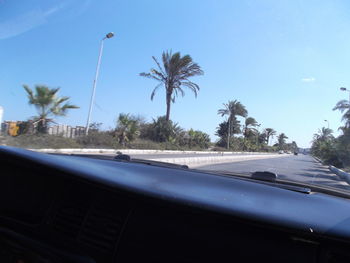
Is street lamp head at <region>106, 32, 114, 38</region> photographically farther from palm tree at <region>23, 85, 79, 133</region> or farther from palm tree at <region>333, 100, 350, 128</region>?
palm tree at <region>333, 100, 350, 128</region>

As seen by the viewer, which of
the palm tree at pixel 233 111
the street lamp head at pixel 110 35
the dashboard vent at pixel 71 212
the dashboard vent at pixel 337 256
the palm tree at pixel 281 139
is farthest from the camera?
the palm tree at pixel 281 139

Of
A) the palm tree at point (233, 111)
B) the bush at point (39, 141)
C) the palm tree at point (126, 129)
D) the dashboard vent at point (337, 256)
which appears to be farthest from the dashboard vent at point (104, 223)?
the palm tree at point (233, 111)

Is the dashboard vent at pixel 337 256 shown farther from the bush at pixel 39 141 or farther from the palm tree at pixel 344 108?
the palm tree at pixel 344 108

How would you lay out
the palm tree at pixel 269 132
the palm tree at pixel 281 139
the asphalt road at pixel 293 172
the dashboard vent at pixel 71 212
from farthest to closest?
the palm tree at pixel 281 139, the palm tree at pixel 269 132, the asphalt road at pixel 293 172, the dashboard vent at pixel 71 212

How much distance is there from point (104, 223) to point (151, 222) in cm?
26

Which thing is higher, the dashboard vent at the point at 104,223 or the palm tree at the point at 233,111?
the palm tree at the point at 233,111

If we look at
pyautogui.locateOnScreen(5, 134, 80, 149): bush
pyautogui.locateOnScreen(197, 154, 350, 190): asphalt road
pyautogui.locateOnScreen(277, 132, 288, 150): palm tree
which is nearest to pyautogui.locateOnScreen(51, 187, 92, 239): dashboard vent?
pyautogui.locateOnScreen(197, 154, 350, 190): asphalt road

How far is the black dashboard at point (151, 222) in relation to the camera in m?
0.99

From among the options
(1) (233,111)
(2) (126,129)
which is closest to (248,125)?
(1) (233,111)

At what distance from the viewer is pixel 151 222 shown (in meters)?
1.21

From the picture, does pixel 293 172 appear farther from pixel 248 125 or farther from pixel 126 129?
pixel 248 125

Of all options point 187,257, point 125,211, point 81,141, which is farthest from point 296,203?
point 81,141

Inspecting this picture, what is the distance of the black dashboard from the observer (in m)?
0.99

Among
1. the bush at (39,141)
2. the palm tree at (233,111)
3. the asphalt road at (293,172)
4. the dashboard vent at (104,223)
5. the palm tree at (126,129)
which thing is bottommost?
the asphalt road at (293,172)
